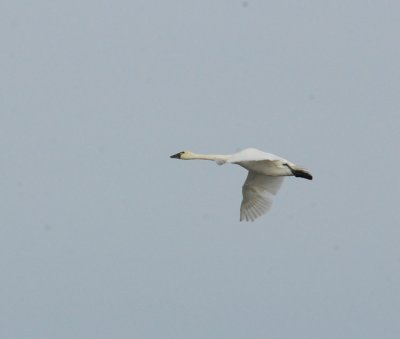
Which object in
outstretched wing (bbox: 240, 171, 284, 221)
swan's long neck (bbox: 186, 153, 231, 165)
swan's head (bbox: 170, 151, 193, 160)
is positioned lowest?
outstretched wing (bbox: 240, 171, 284, 221)

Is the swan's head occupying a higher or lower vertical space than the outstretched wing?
higher

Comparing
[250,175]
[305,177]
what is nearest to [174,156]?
[250,175]

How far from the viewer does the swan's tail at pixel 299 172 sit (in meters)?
27.0

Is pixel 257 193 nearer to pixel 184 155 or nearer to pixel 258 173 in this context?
pixel 258 173

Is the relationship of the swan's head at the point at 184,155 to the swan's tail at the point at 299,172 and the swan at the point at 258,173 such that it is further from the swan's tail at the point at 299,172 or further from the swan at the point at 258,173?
the swan's tail at the point at 299,172

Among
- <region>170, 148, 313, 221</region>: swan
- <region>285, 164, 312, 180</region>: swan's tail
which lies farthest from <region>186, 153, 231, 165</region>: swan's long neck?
<region>285, 164, 312, 180</region>: swan's tail

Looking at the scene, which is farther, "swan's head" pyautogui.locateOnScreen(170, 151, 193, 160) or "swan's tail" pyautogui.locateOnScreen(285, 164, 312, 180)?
"swan's head" pyautogui.locateOnScreen(170, 151, 193, 160)

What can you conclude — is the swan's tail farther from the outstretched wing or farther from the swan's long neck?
the outstretched wing

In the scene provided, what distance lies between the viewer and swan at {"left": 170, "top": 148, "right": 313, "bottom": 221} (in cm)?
2617

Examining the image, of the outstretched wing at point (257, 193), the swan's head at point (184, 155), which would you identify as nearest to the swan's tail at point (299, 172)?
the outstretched wing at point (257, 193)

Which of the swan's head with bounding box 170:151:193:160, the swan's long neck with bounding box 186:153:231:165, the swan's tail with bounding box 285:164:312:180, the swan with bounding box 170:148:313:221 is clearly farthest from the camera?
the swan's head with bounding box 170:151:193:160

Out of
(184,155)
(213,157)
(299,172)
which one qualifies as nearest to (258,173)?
(213,157)

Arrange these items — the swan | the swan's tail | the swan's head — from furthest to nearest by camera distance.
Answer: the swan's head → the swan's tail → the swan

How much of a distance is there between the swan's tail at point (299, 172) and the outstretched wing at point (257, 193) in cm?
229
